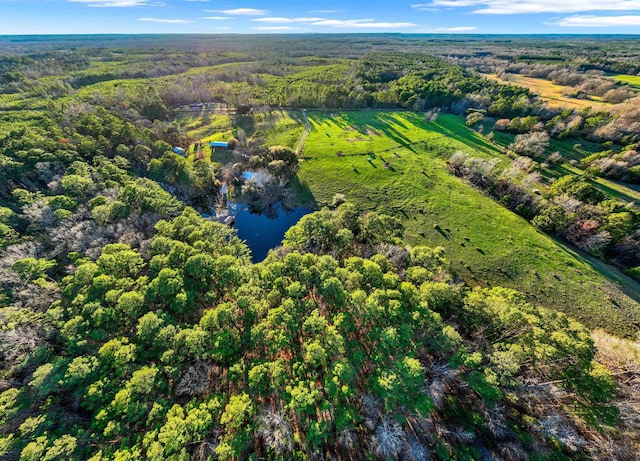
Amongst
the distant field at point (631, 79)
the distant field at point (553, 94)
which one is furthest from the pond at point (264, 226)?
the distant field at point (631, 79)

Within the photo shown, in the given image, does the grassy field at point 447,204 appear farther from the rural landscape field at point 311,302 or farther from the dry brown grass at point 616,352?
the dry brown grass at point 616,352

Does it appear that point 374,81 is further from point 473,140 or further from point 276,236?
point 276,236

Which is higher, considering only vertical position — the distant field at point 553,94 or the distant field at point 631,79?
the distant field at point 631,79

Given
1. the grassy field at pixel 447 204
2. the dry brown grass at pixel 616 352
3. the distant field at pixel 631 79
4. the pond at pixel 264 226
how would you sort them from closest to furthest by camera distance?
1. the dry brown grass at pixel 616 352
2. the grassy field at pixel 447 204
3. the pond at pixel 264 226
4. the distant field at pixel 631 79

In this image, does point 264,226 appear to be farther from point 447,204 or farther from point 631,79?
point 631,79

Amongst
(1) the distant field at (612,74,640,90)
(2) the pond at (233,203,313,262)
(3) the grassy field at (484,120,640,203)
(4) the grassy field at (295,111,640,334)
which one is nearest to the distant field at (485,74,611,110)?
(1) the distant field at (612,74,640,90)

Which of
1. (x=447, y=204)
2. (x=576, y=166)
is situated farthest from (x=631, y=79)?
(x=447, y=204)
